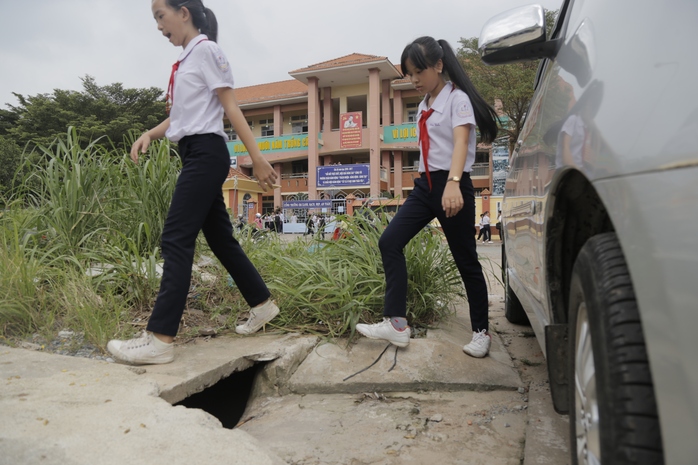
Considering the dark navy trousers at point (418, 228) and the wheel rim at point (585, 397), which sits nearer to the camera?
the wheel rim at point (585, 397)

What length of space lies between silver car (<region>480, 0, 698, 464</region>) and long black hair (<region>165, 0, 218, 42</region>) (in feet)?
6.05

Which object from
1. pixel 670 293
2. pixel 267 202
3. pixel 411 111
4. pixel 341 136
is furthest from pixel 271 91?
pixel 670 293

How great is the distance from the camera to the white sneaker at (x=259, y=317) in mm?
2834

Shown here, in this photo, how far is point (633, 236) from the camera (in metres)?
0.81

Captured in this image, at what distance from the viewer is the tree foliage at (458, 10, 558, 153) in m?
18.0

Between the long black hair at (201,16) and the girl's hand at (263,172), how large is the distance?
68 cm

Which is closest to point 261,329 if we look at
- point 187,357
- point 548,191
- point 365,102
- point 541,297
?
point 187,357

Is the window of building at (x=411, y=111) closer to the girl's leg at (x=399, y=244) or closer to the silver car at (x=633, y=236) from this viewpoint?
the girl's leg at (x=399, y=244)

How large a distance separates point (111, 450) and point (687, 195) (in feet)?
4.94

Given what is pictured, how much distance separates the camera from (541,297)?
1674 mm

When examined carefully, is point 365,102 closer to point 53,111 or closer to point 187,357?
point 53,111

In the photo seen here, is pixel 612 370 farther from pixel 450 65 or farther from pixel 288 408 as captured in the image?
pixel 450 65

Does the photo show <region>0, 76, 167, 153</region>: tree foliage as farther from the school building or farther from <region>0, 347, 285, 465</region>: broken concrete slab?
<region>0, 347, 285, 465</region>: broken concrete slab

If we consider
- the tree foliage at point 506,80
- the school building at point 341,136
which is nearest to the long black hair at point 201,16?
the tree foliage at point 506,80
